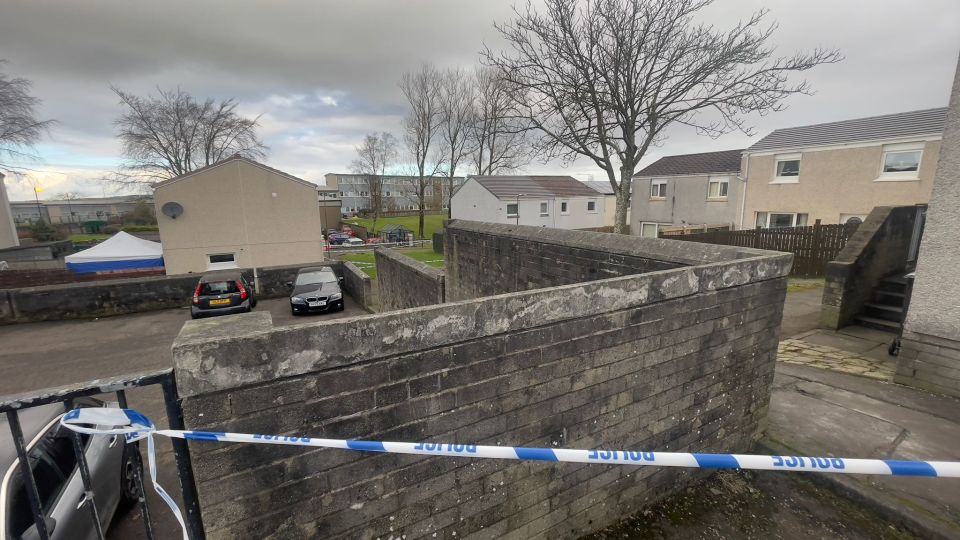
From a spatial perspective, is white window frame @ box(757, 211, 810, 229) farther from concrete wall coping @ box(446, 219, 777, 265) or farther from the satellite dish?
the satellite dish

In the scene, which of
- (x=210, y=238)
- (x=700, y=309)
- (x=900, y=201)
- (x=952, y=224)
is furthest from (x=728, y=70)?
(x=210, y=238)

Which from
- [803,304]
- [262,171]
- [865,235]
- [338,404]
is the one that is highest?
[262,171]

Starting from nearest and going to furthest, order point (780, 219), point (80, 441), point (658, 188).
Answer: point (80, 441) < point (780, 219) < point (658, 188)

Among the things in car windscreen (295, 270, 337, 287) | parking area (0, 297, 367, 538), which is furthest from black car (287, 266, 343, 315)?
parking area (0, 297, 367, 538)

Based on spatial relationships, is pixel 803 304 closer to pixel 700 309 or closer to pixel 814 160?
pixel 700 309

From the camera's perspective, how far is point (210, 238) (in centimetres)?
1562

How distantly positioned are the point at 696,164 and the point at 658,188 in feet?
8.38

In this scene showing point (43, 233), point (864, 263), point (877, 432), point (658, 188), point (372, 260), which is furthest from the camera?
point (43, 233)

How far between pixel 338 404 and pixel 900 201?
20.8 metres

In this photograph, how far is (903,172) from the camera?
573 inches

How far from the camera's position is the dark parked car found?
1067 cm

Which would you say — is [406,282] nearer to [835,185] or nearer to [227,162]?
[227,162]

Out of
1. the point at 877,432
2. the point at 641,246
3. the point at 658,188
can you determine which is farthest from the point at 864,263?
the point at 658,188

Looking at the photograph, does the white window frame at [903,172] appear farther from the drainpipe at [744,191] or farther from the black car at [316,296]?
the black car at [316,296]
